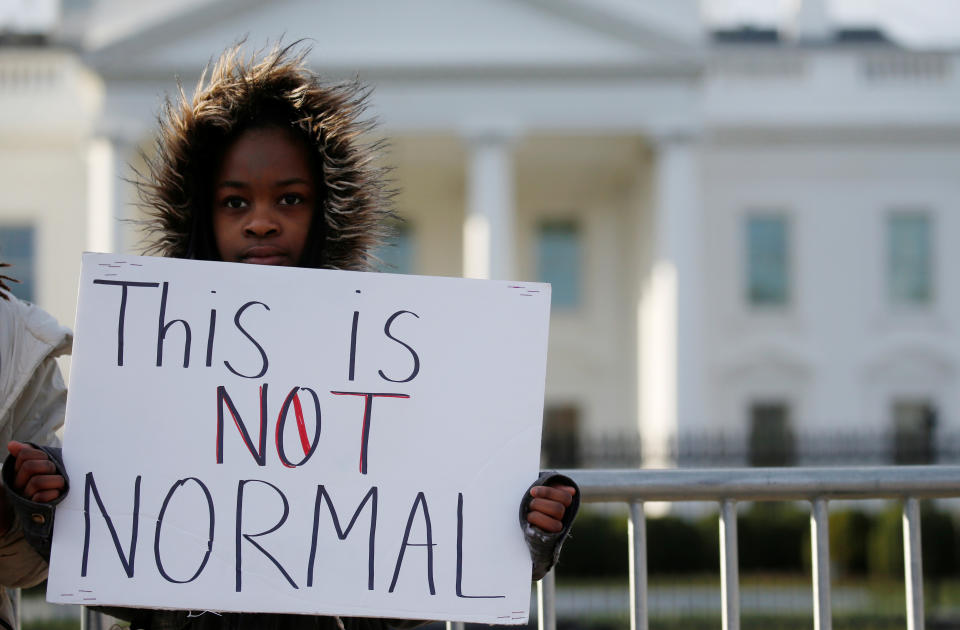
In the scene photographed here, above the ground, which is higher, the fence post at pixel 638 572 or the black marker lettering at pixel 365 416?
the black marker lettering at pixel 365 416

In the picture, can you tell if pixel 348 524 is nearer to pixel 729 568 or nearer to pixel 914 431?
pixel 729 568

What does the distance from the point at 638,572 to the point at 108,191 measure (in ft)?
65.9

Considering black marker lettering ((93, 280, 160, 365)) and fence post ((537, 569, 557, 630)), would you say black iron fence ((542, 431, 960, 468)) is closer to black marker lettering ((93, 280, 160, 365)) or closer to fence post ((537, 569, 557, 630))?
fence post ((537, 569, 557, 630))

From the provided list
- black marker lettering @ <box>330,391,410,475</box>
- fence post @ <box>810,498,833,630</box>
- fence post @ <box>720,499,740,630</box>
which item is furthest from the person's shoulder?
fence post @ <box>810,498,833,630</box>

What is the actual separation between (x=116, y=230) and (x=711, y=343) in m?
Result: 12.9

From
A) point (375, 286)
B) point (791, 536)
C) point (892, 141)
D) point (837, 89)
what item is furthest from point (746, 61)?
point (375, 286)

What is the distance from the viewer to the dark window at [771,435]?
21.3 meters

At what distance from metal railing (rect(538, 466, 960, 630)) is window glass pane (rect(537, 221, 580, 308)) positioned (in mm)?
22916

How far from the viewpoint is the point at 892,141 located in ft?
81.7

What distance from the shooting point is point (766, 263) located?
81.9 ft

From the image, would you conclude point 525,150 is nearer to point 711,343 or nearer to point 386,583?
point 711,343

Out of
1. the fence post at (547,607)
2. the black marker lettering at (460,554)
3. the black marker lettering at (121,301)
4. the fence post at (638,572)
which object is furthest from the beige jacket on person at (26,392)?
the fence post at (638,572)

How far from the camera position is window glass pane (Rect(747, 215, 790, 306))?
24.9 m

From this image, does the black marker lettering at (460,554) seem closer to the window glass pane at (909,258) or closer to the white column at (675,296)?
the white column at (675,296)
